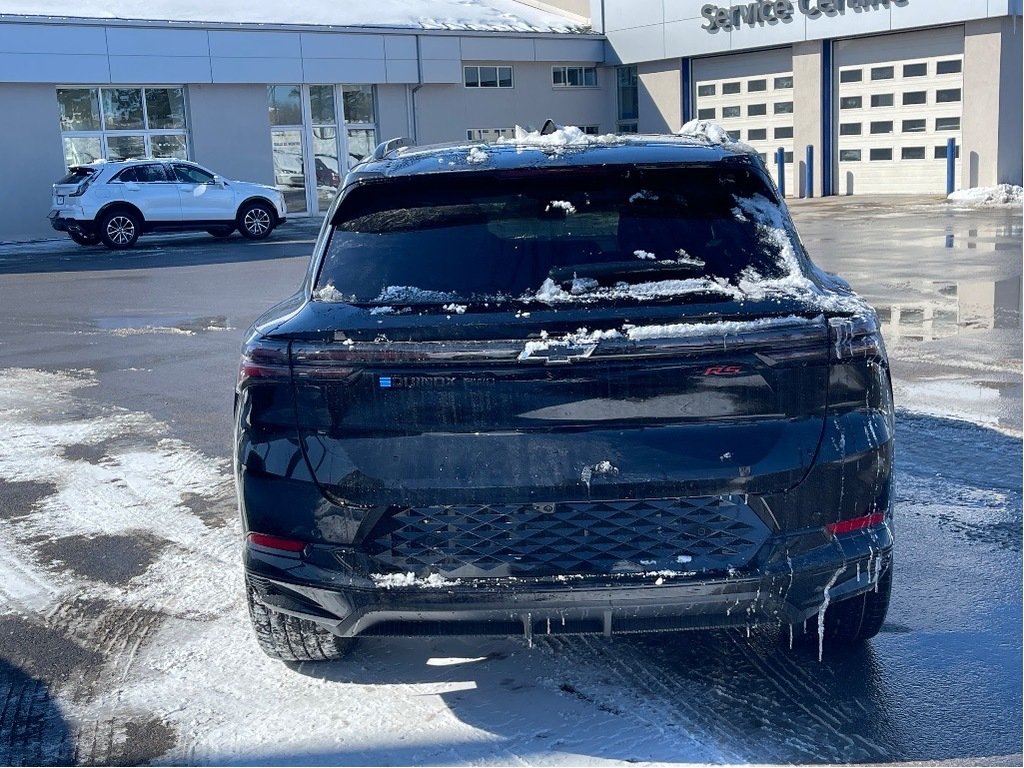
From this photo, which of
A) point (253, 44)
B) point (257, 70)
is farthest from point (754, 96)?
point (253, 44)

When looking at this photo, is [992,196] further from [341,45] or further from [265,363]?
[265,363]

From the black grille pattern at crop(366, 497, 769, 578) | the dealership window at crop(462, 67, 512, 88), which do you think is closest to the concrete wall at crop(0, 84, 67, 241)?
the dealership window at crop(462, 67, 512, 88)

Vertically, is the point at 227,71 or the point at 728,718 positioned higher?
the point at 227,71

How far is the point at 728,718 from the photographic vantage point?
11.3ft

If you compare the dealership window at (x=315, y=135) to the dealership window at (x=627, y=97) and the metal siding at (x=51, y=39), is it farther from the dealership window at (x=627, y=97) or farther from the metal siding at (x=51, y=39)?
the dealership window at (x=627, y=97)

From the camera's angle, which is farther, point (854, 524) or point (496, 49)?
point (496, 49)

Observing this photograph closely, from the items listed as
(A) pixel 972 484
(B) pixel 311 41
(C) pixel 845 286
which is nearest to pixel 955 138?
(B) pixel 311 41

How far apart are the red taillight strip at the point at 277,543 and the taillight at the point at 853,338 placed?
160 centimetres

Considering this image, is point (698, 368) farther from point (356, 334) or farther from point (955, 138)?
point (955, 138)

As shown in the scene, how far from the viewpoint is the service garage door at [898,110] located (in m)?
26.9

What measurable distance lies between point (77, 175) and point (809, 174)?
59.3ft

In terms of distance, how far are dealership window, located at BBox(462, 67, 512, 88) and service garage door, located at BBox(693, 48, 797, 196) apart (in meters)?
5.48

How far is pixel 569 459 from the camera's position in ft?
10.2

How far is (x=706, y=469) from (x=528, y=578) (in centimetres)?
57
